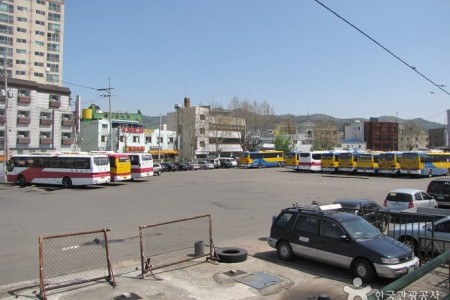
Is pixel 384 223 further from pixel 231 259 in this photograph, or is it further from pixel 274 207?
pixel 274 207

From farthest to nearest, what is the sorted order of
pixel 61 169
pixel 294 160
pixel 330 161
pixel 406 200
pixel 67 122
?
pixel 67 122 < pixel 294 160 < pixel 330 161 < pixel 61 169 < pixel 406 200

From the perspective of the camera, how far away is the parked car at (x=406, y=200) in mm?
20172

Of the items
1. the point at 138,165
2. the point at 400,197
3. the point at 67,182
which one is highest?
the point at 138,165

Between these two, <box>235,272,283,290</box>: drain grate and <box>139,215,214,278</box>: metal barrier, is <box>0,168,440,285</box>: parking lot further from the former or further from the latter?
<box>235,272,283,290</box>: drain grate

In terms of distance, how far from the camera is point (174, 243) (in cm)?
1425

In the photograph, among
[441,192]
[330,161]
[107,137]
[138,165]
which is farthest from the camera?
[107,137]

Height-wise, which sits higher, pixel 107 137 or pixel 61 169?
pixel 107 137

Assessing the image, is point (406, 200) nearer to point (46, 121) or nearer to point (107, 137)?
point (46, 121)

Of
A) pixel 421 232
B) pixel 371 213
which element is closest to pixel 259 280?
pixel 421 232

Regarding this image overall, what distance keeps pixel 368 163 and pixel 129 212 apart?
Result: 3836 centimetres

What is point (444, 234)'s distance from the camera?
40.6 ft

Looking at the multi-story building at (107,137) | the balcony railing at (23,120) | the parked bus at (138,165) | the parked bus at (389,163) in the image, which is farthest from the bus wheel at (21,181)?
the multi-story building at (107,137)

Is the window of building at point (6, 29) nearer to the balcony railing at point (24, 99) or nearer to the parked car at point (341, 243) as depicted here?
the balcony railing at point (24, 99)

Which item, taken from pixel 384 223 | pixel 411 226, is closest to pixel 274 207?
pixel 384 223
